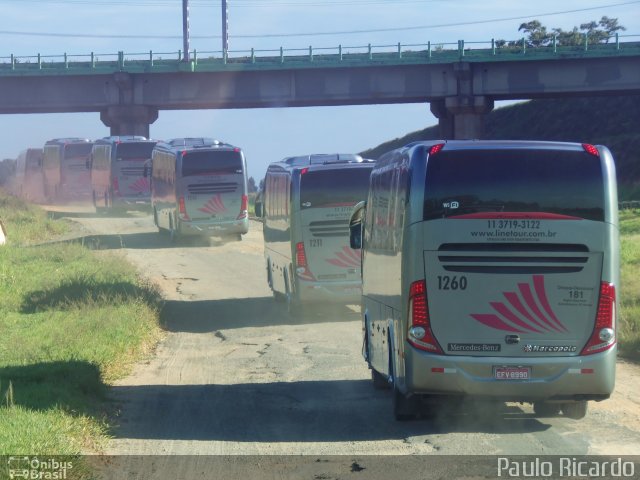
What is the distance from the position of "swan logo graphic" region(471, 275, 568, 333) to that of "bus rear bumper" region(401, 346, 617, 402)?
0.29m

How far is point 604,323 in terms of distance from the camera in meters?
10.3

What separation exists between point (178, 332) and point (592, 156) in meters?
10.0

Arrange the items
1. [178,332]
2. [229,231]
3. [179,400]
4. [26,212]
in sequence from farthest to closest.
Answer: [26,212]
[229,231]
[178,332]
[179,400]

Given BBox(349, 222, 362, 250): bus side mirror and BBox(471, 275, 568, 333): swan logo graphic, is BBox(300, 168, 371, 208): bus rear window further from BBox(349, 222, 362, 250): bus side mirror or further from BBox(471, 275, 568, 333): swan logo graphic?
BBox(471, 275, 568, 333): swan logo graphic

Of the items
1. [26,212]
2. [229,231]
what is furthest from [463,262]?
[26,212]

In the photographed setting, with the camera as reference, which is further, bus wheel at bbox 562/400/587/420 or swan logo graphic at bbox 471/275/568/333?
bus wheel at bbox 562/400/587/420

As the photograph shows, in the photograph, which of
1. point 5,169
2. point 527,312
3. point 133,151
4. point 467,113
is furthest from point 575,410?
point 5,169

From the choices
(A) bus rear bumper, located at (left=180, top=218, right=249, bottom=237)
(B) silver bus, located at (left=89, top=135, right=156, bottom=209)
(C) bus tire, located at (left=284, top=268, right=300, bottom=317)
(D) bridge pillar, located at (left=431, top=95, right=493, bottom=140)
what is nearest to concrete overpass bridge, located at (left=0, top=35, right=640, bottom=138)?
(D) bridge pillar, located at (left=431, top=95, right=493, bottom=140)

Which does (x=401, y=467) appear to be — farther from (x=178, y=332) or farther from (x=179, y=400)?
(x=178, y=332)

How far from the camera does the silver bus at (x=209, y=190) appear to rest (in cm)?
3550

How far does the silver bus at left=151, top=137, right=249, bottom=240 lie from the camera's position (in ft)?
116

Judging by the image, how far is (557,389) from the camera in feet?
33.7

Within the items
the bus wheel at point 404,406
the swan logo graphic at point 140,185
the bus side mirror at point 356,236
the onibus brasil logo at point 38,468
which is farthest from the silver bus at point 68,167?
the onibus brasil logo at point 38,468

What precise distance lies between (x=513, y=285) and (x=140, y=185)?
4081cm
